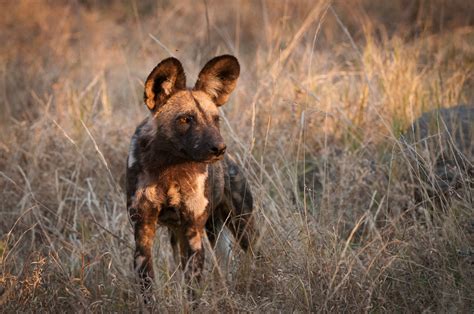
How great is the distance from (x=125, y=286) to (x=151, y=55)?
592 cm

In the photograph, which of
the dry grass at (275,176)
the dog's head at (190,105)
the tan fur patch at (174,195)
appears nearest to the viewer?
the dry grass at (275,176)

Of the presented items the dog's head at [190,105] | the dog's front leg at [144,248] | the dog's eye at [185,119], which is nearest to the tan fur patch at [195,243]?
the dog's front leg at [144,248]

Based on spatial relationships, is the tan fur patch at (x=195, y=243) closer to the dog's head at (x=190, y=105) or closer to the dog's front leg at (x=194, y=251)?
the dog's front leg at (x=194, y=251)

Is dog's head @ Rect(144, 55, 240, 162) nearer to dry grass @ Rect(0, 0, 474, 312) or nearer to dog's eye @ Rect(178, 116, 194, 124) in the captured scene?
dog's eye @ Rect(178, 116, 194, 124)

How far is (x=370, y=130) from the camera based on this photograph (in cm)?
534

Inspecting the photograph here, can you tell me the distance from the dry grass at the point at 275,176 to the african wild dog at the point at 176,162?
7.6 inches

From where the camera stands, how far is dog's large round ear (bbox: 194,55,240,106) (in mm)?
3883

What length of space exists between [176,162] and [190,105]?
324 mm

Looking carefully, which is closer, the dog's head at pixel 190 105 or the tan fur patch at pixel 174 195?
the dog's head at pixel 190 105

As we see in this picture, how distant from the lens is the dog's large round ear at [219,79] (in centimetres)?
388

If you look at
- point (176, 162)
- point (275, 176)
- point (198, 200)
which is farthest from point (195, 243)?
point (275, 176)

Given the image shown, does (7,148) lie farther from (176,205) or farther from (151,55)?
(151,55)

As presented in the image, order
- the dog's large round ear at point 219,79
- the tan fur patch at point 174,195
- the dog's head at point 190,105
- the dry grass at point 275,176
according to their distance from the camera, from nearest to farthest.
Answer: the dry grass at point 275,176 → the dog's head at point 190,105 → the tan fur patch at point 174,195 → the dog's large round ear at point 219,79

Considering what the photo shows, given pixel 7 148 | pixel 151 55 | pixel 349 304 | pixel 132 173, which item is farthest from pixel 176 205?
pixel 151 55
